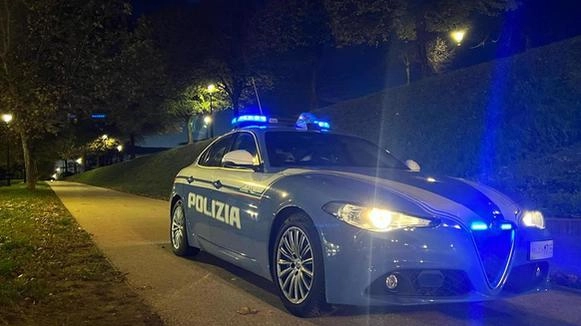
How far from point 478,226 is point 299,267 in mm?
1463

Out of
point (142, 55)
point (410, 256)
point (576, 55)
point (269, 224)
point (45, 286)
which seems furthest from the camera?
point (142, 55)

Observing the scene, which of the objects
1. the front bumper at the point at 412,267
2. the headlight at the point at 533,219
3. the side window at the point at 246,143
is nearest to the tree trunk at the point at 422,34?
the side window at the point at 246,143

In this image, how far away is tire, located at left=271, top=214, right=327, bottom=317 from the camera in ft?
15.5

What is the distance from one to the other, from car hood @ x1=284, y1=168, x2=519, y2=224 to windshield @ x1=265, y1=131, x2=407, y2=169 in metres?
0.68

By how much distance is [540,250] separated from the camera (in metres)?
4.84

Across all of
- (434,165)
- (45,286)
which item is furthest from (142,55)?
(45,286)

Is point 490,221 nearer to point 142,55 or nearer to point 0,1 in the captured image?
point 0,1

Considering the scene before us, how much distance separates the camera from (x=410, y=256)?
4.36 metres

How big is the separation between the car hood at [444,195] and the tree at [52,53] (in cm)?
1504

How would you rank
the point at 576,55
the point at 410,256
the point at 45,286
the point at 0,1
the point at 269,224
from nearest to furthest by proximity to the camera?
the point at 410,256 → the point at 269,224 → the point at 45,286 → the point at 576,55 → the point at 0,1

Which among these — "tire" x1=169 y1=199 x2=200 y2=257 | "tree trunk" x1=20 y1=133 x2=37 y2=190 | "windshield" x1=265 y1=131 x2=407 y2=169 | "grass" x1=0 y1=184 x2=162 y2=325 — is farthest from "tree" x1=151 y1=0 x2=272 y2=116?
"windshield" x1=265 y1=131 x2=407 y2=169

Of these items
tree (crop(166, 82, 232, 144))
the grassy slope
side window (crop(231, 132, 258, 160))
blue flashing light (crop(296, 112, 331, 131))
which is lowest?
the grassy slope

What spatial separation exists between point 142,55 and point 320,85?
387 inches

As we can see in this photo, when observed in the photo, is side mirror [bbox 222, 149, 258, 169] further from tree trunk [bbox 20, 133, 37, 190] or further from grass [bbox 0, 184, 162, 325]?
tree trunk [bbox 20, 133, 37, 190]
